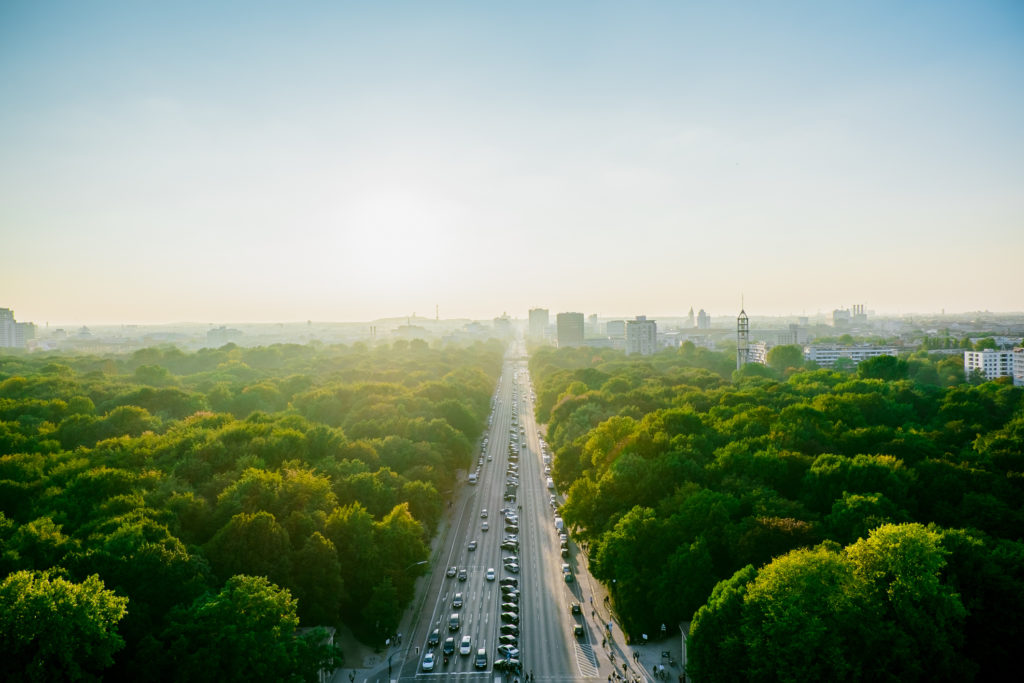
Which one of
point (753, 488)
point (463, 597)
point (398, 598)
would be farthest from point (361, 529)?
point (753, 488)

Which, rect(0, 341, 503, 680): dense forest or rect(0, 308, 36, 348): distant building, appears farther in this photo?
rect(0, 308, 36, 348): distant building

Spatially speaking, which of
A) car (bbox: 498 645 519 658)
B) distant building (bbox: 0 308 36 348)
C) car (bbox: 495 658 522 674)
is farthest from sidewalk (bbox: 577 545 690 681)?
distant building (bbox: 0 308 36 348)

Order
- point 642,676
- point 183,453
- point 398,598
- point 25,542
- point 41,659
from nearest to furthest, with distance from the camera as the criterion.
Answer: point 41,659
point 25,542
point 642,676
point 398,598
point 183,453

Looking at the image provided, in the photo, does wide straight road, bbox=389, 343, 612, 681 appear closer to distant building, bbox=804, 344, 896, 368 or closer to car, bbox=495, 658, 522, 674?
car, bbox=495, 658, 522, 674

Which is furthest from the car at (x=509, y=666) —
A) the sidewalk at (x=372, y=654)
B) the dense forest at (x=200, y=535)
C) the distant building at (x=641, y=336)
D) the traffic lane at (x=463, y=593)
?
the distant building at (x=641, y=336)

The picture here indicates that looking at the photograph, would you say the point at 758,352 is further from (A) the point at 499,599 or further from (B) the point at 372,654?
(B) the point at 372,654

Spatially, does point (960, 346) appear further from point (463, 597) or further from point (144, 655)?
point (144, 655)
